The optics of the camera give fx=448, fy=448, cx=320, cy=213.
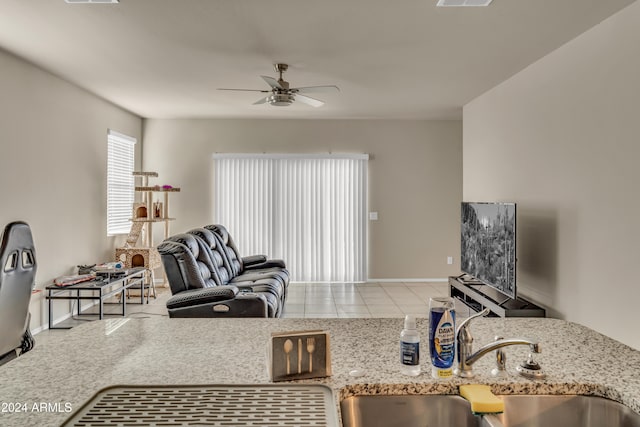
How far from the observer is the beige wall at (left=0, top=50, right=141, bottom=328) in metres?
4.01

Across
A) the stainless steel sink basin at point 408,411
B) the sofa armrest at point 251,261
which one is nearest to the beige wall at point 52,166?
the sofa armrest at point 251,261

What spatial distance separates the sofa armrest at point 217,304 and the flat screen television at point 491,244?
2160 mm

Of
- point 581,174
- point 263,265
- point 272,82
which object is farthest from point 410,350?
point 263,265

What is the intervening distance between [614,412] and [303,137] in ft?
20.7

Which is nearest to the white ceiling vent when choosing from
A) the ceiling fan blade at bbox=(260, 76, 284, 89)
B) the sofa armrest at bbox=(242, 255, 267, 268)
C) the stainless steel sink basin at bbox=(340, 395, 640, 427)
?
the ceiling fan blade at bbox=(260, 76, 284, 89)

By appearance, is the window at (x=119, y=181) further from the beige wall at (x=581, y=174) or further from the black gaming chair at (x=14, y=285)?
the beige wall at (x=581, y=174)

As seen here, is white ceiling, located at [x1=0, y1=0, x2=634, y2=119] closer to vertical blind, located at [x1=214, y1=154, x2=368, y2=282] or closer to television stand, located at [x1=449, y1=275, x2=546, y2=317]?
vertical blind, located at [x1=214, y1=154, x2=368, y2=282]

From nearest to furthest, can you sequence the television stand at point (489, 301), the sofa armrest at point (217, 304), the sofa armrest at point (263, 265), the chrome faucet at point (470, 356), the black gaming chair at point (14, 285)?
1. the chrome faucet at point (470, 356)
2. the black gaming chair at point (14, 285)
3. the sofa armrest at point (217, 304)
4. the television stand at point (489, 301)
5. the sofa armrest at point (263, 265)

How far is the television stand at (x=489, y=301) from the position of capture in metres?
3.83

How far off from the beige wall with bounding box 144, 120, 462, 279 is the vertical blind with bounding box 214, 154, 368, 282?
22 cm

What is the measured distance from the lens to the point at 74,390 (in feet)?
3.80

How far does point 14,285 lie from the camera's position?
208 cm

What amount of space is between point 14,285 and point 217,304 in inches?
65.9

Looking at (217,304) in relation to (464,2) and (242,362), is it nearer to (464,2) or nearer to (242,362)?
(242,362)
